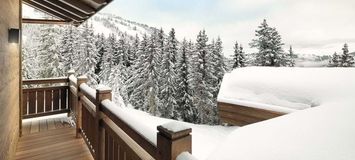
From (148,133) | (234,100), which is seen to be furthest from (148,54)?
(148,133)

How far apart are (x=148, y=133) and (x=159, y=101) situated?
34.5 metres

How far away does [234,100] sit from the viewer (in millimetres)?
4297

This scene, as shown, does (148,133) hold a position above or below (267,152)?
above

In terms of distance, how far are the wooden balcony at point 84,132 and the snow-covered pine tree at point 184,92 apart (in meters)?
29.1

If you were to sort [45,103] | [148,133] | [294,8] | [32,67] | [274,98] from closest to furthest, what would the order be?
[148,133]
[274,98]
[45,103]
[32,67]
[294,8]

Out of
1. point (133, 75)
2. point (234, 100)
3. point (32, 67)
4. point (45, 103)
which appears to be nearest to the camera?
point (234, 100)

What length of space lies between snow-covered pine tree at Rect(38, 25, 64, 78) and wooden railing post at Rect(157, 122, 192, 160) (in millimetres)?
31001

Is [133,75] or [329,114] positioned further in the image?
[133,75]

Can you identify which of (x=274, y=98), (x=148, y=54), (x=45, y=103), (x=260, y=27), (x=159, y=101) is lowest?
(x=159, y=101)

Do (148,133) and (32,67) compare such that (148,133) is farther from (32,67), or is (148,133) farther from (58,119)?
(32,67)

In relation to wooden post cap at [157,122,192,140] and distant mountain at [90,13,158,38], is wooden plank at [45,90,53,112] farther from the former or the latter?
distant mountain at [90,13,158,38]

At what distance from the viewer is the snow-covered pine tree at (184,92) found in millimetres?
35562

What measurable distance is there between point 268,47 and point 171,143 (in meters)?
31.0

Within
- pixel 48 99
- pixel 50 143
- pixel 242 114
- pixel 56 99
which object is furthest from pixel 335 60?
pixel 50 143
